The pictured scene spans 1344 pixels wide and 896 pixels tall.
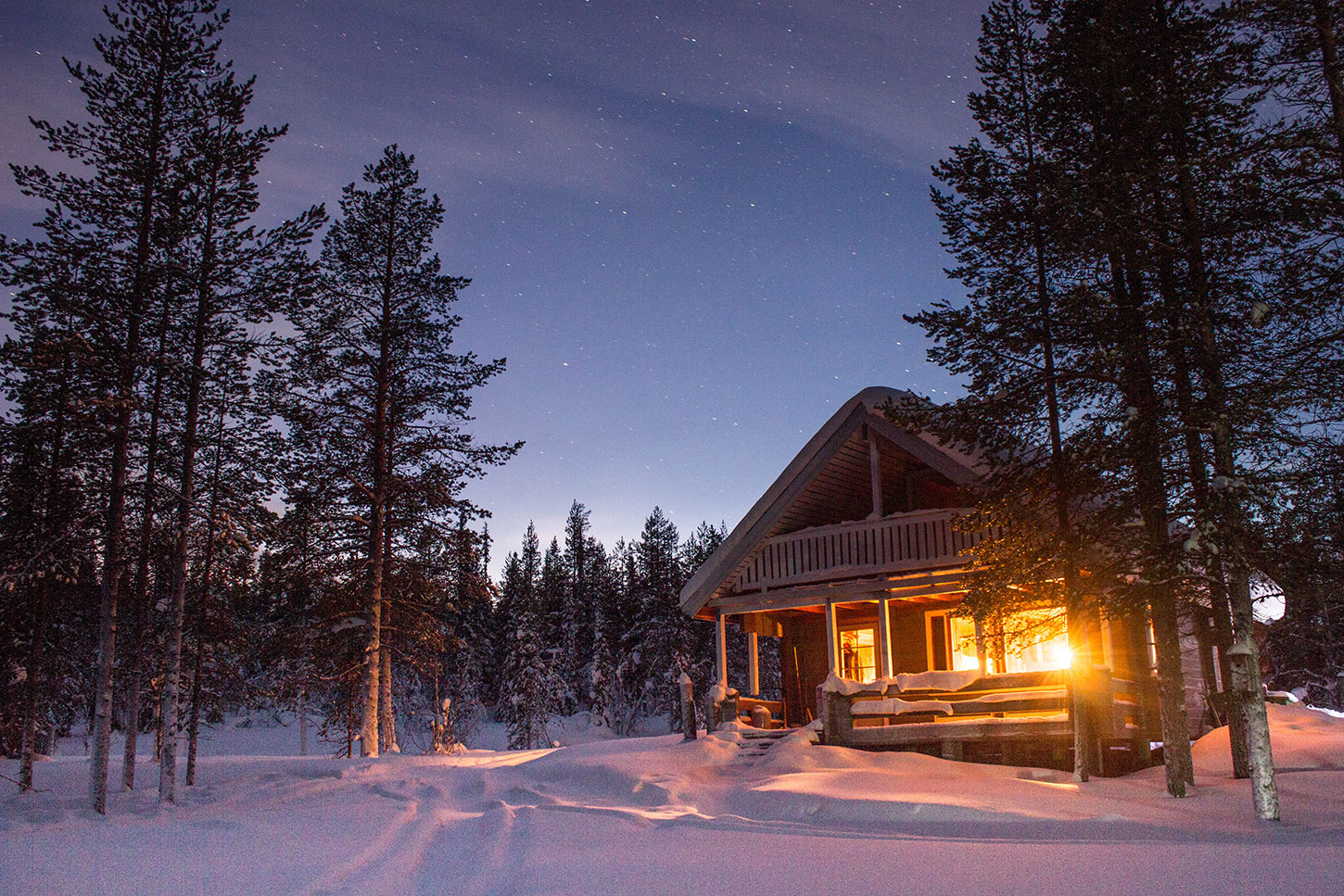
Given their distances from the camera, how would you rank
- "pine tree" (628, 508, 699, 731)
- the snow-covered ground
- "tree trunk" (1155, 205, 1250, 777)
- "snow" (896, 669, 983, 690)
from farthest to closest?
"pine tree" (628, 508, 699, 731), "snow" (896, 669, 983, 690), "tree trunk" (1155, 205, 1250, 777), the snow-covered ground

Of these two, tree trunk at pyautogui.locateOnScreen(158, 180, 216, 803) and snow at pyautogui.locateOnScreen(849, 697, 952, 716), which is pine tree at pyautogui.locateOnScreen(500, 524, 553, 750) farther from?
snow at pyautogui.locateOnScreen(849, 697, 952, 716)

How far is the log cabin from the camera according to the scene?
47.7 ft

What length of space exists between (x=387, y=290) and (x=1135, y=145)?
702 inches

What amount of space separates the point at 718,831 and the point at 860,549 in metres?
9.77

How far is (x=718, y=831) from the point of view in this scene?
9172 mm

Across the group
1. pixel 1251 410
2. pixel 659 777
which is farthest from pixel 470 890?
pixel 1251 410

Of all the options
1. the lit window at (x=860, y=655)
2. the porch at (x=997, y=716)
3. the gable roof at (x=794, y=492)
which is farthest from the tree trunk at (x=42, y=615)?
the lit window at (x=860, y=655)

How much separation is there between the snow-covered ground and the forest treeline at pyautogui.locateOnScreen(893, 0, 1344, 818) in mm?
1683

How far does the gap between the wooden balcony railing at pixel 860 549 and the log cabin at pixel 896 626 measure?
2 centimetres

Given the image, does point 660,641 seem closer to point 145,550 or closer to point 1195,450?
point 145,550

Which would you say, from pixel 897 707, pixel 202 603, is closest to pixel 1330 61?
pixel 897 707

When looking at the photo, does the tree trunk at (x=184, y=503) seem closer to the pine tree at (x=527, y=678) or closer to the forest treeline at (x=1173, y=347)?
the forest treeline at (x=1173, y=347)

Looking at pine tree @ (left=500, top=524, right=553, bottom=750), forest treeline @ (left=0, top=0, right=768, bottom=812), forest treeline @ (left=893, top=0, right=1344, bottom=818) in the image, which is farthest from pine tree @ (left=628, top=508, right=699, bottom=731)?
forest treeline @ (left=893, top=0, right=1344, bottom=818)

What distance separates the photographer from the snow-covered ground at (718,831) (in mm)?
6804
